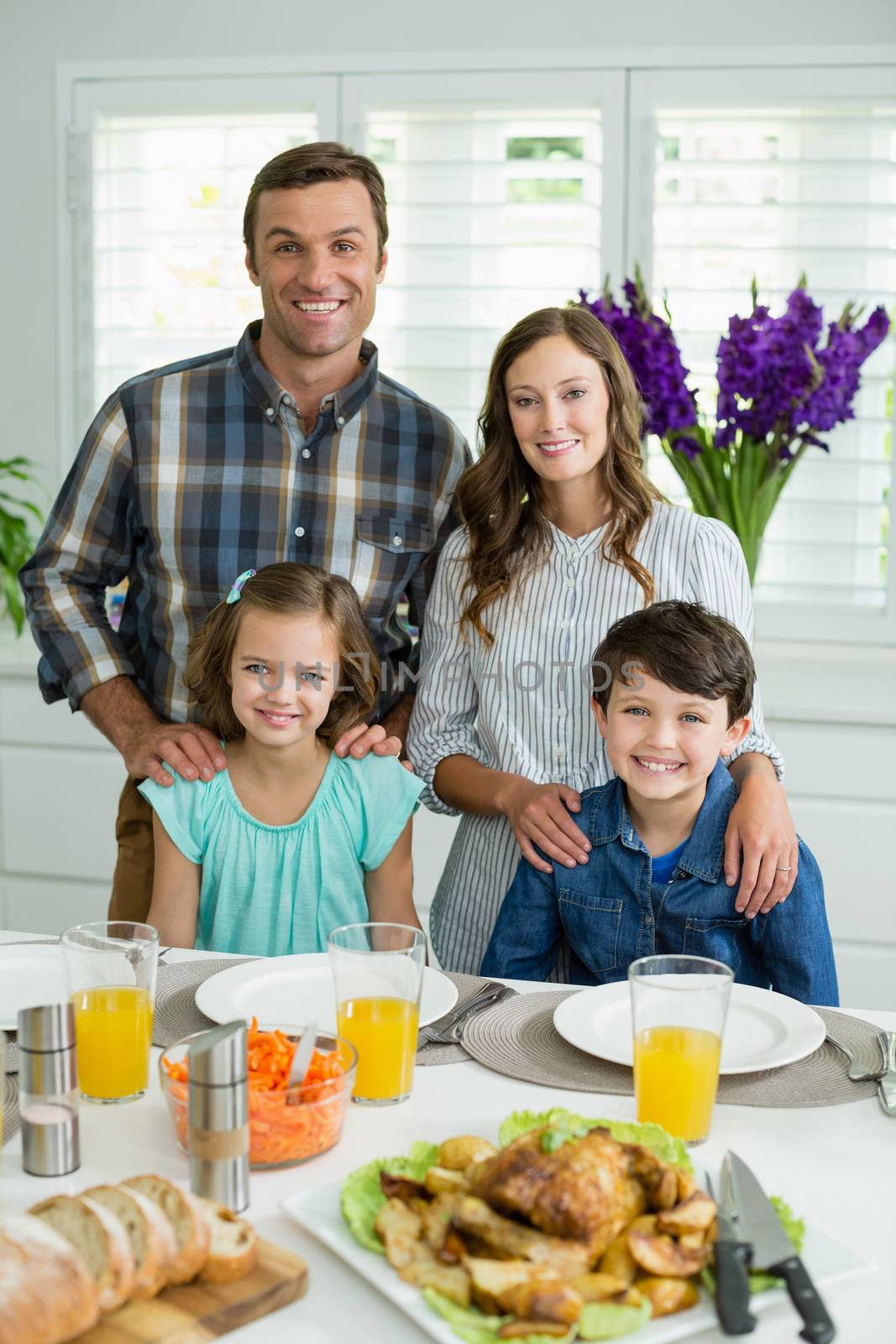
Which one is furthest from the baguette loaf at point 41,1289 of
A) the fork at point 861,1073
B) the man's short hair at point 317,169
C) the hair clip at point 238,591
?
the man's short hair at point 317,169

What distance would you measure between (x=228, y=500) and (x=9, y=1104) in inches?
46.0

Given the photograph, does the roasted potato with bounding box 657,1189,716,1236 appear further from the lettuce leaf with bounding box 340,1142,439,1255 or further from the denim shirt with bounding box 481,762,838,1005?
the denim shirt with bounding box 481,762,838,1005

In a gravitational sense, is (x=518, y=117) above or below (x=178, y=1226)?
above

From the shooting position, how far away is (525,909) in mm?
1715

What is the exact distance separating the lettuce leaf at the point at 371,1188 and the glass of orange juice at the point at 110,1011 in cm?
26

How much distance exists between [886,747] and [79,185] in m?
2.42

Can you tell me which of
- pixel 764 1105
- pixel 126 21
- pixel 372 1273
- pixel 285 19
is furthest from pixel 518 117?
pixel 372 1273

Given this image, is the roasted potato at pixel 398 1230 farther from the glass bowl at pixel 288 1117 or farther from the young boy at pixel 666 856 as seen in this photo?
the young boy at pixel 666 856

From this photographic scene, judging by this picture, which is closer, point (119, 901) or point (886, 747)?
point (119, 901)

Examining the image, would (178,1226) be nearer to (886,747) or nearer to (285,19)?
(886,747)

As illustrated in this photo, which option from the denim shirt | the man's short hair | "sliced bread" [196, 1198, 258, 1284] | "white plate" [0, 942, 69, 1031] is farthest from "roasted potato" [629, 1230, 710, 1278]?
the man's short hair

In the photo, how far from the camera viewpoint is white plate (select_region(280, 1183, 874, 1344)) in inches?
31.9

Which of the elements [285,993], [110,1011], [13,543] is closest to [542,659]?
[285,993]

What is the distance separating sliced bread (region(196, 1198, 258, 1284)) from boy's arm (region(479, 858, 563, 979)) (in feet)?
2.78
